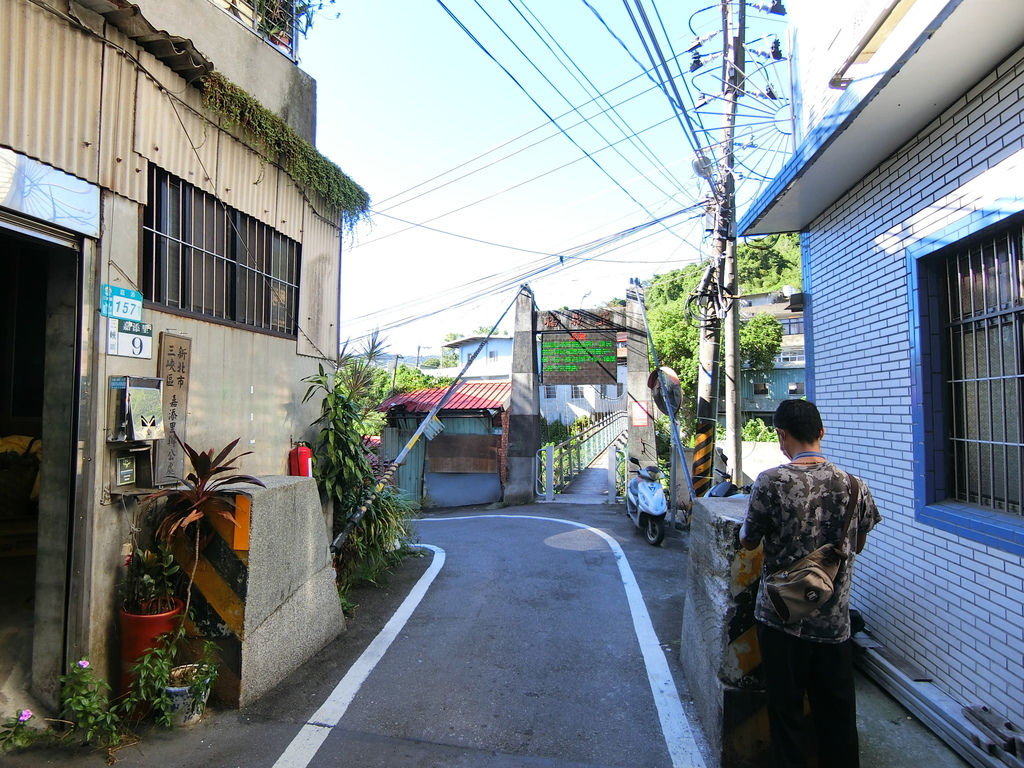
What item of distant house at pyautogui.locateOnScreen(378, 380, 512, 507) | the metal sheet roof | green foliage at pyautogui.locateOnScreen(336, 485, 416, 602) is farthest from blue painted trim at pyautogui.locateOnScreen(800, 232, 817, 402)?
distant house at pyautogui.locateOnScreen(378, 380, 512, 507)

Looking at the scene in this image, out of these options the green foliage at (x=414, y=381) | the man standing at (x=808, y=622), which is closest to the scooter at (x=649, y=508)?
the man standing at (x=808, y=622)

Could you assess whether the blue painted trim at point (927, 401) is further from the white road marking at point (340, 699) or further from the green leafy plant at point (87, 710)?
the green leafy plant at point (87, 710)

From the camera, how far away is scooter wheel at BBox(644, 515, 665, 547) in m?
8.71

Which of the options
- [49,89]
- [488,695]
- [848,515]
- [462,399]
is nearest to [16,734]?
[488,695]

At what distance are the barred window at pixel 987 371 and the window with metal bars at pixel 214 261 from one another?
544 centimetres

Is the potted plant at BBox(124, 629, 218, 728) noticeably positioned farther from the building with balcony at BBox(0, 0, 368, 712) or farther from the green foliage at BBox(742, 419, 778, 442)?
the green foliage at BBox(742, 419, 778, 442)

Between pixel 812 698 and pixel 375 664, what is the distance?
300 cm

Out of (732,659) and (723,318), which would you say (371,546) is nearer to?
(732,659)

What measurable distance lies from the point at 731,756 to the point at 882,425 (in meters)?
2.70

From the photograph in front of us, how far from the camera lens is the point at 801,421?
9.36 ft

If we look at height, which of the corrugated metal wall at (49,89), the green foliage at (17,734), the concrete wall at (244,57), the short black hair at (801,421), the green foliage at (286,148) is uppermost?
the concrete wall at (244,57)

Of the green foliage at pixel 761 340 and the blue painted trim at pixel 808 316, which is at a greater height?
the green foliage at pixel 761 340

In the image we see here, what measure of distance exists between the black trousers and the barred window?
→ 5.24ft

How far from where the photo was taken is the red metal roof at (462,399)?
16.5 metres
